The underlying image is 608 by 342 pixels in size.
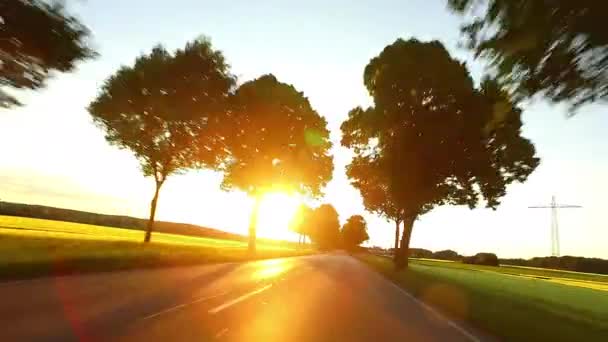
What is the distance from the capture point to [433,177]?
3219 centimetres

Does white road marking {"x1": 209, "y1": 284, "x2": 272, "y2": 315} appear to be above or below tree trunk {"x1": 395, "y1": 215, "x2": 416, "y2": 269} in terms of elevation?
below

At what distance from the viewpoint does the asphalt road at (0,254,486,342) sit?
726 centimetres

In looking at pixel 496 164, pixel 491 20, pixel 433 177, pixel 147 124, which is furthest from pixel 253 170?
pixel 491 20

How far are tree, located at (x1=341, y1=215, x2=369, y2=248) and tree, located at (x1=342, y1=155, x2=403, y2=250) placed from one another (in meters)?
92.8

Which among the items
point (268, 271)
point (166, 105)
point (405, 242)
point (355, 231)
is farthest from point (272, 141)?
point (355, 231)

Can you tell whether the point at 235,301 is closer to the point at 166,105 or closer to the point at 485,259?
Result: the point at 166,105

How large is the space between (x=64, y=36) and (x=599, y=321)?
1700 cm

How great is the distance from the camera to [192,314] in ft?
30.5

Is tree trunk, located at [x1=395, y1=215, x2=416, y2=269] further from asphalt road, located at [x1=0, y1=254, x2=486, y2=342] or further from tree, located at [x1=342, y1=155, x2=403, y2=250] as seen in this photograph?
asphalt road, located at [x1=0, y1=254, x2=486, y2=342]

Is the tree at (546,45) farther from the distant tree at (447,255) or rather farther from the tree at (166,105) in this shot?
the distant tree at (447,255)

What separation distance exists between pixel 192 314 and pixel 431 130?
954 inches

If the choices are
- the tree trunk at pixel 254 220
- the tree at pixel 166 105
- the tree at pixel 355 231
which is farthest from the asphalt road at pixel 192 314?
the tree at pixel 355 231

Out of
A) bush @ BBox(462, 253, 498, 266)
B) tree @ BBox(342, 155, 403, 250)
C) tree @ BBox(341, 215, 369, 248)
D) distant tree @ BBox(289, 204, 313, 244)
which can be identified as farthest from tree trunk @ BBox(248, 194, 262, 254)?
tree @ BBox(341, 215, 369, 248)

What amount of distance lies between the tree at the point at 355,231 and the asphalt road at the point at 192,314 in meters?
136
